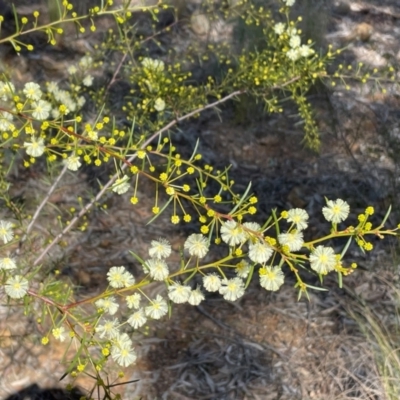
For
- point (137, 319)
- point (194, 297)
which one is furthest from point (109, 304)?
point (194, 297)

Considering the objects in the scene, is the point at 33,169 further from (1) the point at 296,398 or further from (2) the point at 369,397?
(2) the point at 369,397

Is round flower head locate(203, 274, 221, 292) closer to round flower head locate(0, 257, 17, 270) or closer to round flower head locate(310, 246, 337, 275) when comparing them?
round flower head locate(310, 246, 337, 275)

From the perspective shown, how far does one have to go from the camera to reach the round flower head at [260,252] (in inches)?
52.2

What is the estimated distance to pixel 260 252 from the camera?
1.33 m

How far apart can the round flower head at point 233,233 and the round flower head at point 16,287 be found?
1.64ft

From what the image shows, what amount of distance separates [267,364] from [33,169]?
5.39 ft

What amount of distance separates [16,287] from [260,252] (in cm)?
59

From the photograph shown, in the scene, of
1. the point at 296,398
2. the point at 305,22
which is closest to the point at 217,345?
the point at 296,398

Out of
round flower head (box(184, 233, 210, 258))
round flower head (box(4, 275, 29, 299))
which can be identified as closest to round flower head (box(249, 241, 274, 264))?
round flower head (box(184, 233, 210, 258))

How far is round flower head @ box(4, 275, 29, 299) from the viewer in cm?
152

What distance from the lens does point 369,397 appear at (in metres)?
2.40

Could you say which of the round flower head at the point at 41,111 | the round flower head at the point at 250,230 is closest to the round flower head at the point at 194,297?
the round flower head at the point at 250,230

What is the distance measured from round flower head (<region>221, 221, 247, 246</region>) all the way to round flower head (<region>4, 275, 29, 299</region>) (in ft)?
1.64

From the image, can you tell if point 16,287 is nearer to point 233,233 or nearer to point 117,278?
point 117,278
